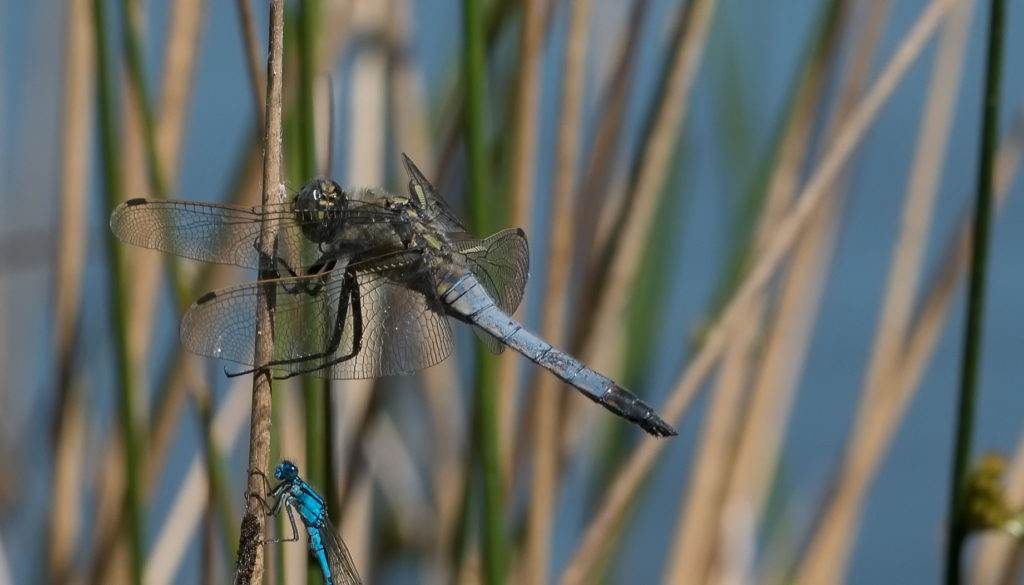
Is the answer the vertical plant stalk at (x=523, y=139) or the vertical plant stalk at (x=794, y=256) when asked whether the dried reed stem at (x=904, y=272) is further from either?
the vertical plant stalk at (x=523, y=139)

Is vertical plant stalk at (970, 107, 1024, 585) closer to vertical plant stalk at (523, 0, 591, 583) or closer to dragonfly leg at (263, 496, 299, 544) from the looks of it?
vertical plant stalk at (523, 0, 591, 583)

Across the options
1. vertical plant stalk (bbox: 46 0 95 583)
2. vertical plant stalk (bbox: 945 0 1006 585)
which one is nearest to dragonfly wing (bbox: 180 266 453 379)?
vertical plant stalk (bbox: 46 0 95 583)

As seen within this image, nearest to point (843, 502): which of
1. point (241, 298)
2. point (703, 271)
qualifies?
point (241, 298)

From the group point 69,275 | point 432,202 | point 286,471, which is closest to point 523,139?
point 432,202

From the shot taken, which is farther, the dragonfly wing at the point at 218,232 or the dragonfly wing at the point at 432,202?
the dragonfly wing at the point at 432,202

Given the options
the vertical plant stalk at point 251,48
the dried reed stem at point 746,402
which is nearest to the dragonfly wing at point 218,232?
the vertical plant stalk at point 251,48

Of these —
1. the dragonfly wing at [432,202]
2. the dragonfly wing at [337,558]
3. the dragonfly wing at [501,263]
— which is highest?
the dragonfly wing at [432,202]
